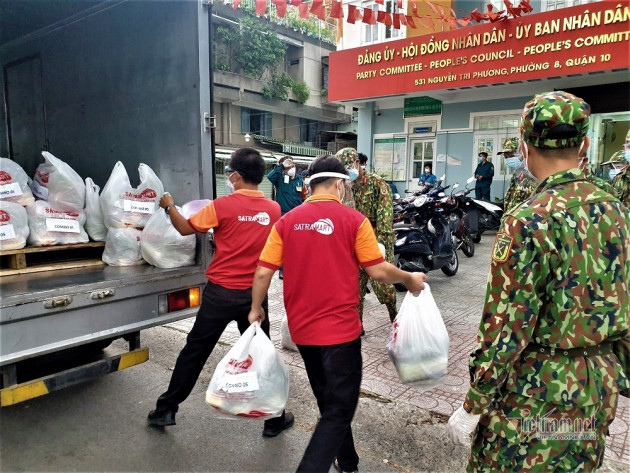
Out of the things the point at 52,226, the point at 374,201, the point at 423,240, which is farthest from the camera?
the point at 423,240

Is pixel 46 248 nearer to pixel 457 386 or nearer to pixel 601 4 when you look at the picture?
pixel 457 386

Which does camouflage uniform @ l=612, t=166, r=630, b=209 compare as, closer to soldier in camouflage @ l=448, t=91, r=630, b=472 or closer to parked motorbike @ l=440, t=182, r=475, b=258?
parked motorbike @ l=440, t=182, r=475, b=258

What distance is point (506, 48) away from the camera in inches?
377

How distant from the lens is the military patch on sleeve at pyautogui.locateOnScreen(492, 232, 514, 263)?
1375 millimetres

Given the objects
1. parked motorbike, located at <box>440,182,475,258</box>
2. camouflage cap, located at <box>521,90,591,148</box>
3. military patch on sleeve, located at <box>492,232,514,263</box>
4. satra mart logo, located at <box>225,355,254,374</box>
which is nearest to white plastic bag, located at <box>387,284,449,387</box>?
satra mart logo, located at <box>225,355,254,374</box>

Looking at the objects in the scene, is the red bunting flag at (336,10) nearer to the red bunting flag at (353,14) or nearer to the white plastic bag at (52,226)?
the red bunting flag at (353,14)

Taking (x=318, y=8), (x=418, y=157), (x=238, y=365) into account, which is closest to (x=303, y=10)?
(x=318, y=8)

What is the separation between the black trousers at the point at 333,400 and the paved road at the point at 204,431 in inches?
23.1

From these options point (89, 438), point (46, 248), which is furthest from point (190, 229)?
point (89, 438)

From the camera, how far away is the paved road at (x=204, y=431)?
2.56 m

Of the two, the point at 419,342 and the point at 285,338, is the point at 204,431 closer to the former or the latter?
the point at 285,338

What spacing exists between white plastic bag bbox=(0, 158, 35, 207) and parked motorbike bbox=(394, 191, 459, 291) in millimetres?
3717

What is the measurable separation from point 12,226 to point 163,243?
36.1 inches

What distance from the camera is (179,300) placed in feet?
9.71
